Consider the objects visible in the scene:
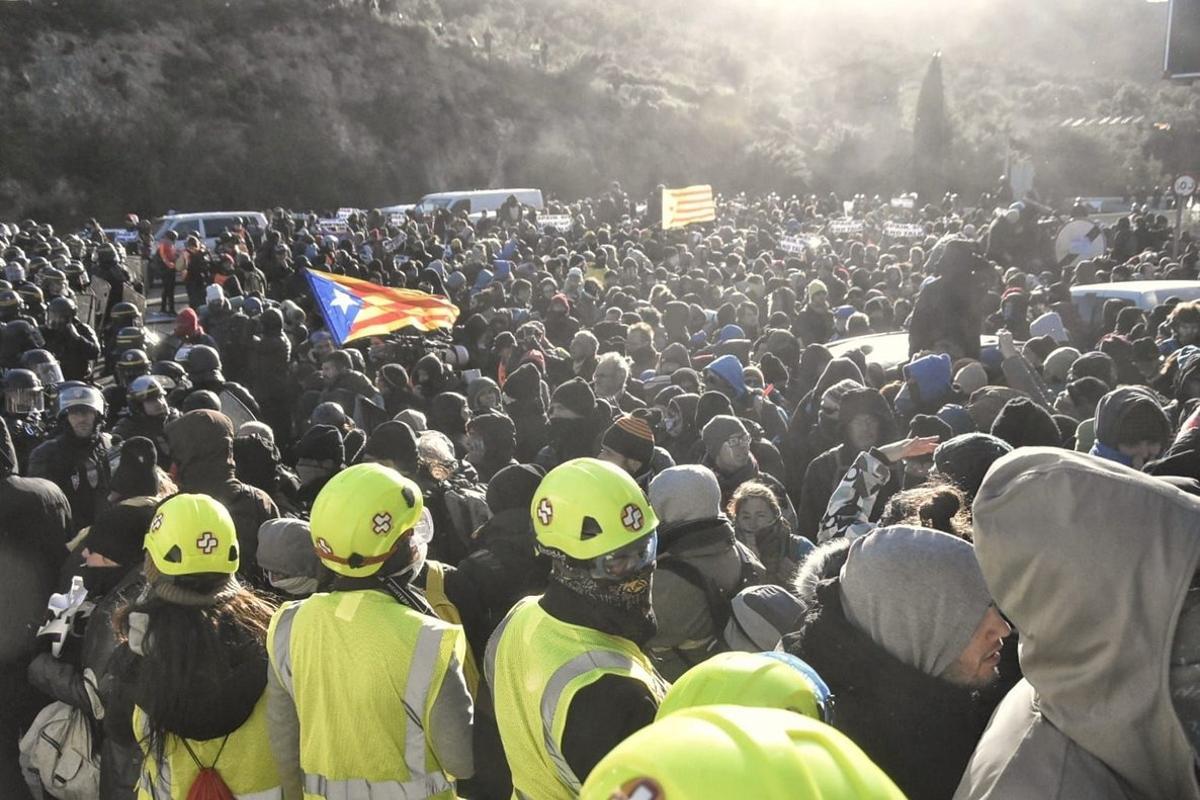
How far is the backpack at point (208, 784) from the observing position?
10.3 feet

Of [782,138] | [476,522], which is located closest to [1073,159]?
[782,138]

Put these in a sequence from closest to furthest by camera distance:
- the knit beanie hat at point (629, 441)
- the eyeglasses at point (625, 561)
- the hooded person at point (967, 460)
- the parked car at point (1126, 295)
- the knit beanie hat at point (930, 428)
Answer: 1. the eyeglasses at point (625, 561)
2. the hooded person at point (967, 460)
3. the knit beanie hat at point (629, 441)
4. the knit beanie hat at point (930, 428)
5. the parked car at point (1126, 295)

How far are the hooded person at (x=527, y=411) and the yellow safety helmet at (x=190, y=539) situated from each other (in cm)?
425

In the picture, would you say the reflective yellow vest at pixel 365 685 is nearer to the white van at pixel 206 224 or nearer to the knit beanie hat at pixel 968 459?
the knit beanie hat at pixel 968 459

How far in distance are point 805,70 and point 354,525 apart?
90.3m

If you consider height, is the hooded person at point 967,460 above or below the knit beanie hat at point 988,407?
above

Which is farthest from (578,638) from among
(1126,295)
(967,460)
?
(1126,295)

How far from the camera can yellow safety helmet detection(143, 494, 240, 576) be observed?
315cm

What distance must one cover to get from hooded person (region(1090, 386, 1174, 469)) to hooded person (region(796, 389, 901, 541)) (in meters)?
1.56

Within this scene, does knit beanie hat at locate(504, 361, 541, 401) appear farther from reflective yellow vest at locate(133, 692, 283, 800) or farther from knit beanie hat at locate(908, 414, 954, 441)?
reflective yellow vest at locate(133, 692, 283, 800)

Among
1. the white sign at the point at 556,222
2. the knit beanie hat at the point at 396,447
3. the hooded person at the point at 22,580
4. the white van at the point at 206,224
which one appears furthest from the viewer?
the white van at the point at 206,224

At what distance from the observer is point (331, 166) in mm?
45500

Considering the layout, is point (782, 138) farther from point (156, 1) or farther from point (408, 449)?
point (408, 449)

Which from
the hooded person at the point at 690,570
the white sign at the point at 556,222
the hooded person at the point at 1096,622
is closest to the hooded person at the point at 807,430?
the hooded person at the point at 690,570
